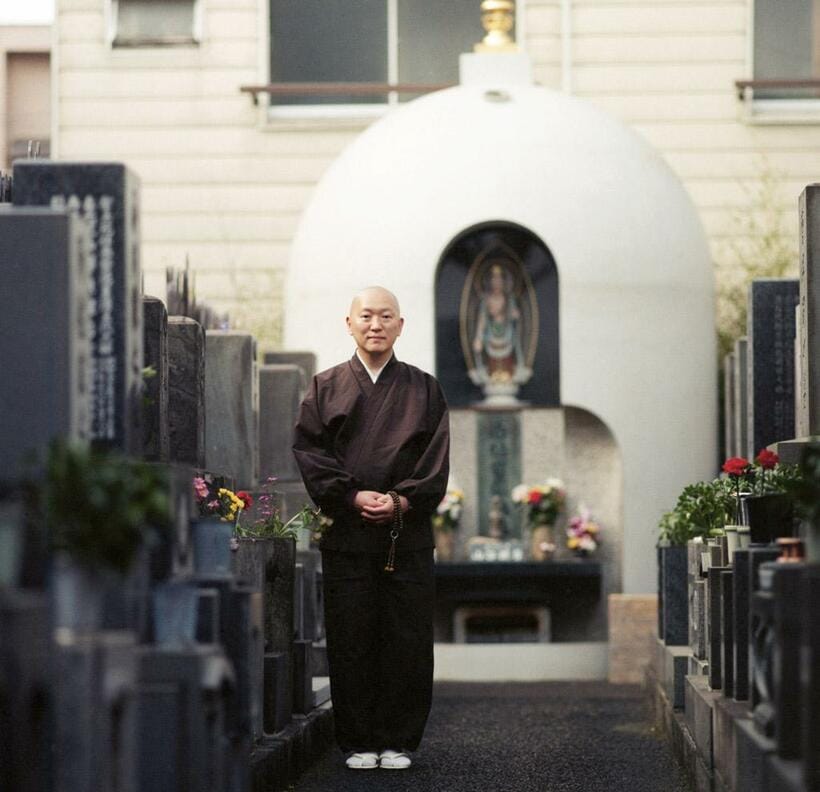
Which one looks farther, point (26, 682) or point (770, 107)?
point (770, 107)

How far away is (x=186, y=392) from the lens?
29.6 ft

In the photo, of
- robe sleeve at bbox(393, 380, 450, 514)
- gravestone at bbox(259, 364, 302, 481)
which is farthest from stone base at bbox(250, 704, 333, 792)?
gravestone at bbox(259, 364, 302, 481)

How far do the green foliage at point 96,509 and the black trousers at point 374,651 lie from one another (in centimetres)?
358

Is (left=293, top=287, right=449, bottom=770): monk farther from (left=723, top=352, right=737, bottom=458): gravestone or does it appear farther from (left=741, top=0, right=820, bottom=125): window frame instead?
(left=741, top=0, right=820, bottom=125): window frame

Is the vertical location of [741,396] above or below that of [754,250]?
below

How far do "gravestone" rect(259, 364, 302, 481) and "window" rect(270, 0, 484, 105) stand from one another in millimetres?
5126

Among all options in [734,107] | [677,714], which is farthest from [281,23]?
[677,714]

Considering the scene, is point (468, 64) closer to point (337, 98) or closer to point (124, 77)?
point (337, 98)

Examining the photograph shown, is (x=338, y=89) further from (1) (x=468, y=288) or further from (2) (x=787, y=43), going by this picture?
(2) (x=787, y=43)

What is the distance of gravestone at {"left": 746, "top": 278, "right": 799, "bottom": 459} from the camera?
456 inches

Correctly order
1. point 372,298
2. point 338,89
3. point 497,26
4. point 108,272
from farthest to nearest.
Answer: point 338,89, point 497,26, point 372,298, point 108,272

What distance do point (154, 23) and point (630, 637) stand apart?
6.87 m

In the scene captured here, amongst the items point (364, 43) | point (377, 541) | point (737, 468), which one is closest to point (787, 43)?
point (364, 43)

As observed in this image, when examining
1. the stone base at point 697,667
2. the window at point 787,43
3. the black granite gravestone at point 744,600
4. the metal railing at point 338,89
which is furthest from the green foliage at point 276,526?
the window at point 787,43
